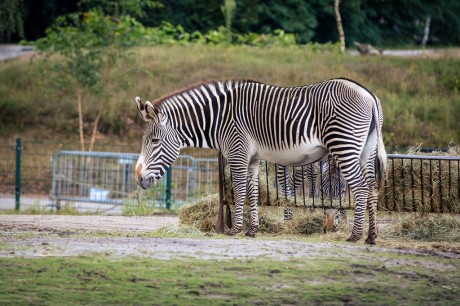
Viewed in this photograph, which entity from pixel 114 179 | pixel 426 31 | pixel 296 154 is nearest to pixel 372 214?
pixel 296 154

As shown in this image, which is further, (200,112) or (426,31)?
(426,31)

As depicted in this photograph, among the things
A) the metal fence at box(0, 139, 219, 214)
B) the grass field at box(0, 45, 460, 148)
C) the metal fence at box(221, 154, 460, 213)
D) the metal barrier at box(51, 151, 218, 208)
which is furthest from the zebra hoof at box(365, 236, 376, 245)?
the grass field at box(0, 45, 460, 148)

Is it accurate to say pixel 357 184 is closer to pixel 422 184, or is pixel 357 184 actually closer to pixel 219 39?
pixel 422 184

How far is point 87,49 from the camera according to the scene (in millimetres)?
32531

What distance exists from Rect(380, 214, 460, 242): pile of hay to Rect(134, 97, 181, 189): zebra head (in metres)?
3.52

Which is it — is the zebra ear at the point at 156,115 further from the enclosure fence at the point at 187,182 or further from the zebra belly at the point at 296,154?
the zebra belly at the point at 296,154

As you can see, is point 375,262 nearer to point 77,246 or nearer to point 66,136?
point 77,246

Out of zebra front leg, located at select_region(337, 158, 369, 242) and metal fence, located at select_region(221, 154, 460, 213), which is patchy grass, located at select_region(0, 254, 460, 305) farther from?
metal fence, located at select_region(221, 154, 460, 213)

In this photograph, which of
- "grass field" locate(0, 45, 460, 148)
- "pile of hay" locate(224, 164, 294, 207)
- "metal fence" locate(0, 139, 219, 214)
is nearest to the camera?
"pile of hay" locate(224, 164, 294, 207)

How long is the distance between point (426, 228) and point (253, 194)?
8.81ft

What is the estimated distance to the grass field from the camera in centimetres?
3312

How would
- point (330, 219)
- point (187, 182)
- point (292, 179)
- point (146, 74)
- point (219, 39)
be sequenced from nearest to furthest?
point (330, 219) → point (292, 179) → point (187, 182) → point (146, 74) → point (219, 39)

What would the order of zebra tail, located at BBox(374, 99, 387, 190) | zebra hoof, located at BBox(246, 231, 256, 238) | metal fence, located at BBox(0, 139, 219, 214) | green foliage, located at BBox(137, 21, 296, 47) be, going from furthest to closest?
green foliage, located at BBox(137, 21, 296, 47) → metal fence, located at BBox(0, 139, 219, 214) → zebra hoof, located at BBox(246, 231, 256, 238) → zebra tail, located at BBox(374, 99, 387, 190)

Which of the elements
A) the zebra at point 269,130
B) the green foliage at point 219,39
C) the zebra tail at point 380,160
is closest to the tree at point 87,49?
the green foliage at point 219,39
